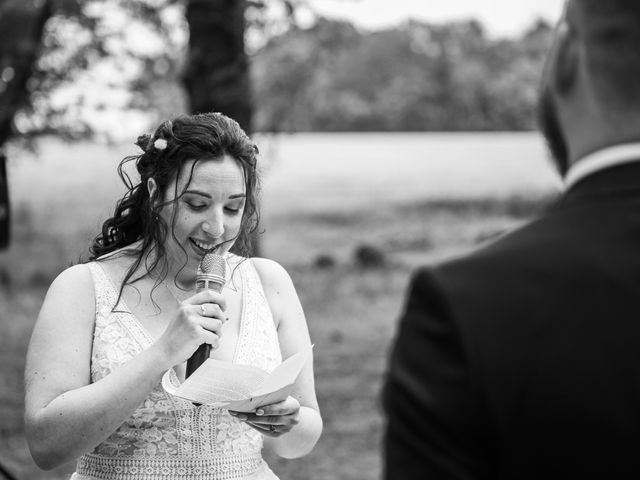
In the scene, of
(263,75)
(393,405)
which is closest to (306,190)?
(263,75)

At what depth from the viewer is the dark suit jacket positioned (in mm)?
1116

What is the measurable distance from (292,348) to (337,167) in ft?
57.6

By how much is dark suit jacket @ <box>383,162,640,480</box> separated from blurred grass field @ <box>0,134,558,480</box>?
5.95 meters

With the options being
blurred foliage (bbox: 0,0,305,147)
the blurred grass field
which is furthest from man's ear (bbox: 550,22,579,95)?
blurred foliage (bbox: 0,0,305,147)

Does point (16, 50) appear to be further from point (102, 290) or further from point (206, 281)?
point (206, 281)

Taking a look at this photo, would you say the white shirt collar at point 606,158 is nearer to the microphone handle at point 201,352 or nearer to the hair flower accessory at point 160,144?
the microphone handle at point 201,352

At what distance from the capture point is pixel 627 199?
1.18 metres

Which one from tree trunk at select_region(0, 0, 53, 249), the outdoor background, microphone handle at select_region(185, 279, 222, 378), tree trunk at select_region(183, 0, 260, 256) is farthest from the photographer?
tree trunk at select_region(0, 0, 53, 249)

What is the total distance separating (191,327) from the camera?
7.48 ft

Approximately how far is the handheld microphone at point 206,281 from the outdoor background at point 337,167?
0.68 meters

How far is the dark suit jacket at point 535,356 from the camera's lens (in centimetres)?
112

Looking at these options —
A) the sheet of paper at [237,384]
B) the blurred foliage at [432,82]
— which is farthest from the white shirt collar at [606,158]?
the blurred foliage at [432,82]

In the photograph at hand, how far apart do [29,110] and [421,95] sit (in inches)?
557

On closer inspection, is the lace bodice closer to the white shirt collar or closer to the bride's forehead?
the bride's forehead
